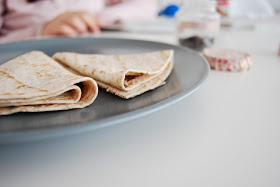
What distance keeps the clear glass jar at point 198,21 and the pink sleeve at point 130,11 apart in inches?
28.6

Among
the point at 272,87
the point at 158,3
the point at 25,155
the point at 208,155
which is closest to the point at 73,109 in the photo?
the point at 25,155

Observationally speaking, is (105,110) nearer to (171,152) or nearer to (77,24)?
(171,152)

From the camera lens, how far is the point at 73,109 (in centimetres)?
44

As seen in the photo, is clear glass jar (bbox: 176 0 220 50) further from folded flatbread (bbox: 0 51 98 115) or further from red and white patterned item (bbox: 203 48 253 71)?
folded flatbread (bbox: 0 51 98 115)

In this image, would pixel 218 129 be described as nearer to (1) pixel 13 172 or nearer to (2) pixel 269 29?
(1) pixel 13 172

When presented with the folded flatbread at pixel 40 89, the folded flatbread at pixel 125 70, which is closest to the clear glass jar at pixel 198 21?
the folded flatbread at pixel 125 70

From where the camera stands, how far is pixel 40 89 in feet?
1.47

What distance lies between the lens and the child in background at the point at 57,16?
137cm

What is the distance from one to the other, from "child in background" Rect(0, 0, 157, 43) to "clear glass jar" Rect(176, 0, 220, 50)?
1.70ft

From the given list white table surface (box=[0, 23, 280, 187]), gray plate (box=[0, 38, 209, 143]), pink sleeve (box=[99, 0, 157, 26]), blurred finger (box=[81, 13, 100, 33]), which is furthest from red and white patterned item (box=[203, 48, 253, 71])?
pink sleeve (box=[99, 0, 157, 26])

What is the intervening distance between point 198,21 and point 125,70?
0.73 m

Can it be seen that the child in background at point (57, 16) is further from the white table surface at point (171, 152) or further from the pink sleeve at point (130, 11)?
the white table surface at point (171, 152)

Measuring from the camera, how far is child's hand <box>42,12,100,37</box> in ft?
4.37

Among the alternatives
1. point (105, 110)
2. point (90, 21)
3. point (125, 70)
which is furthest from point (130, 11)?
point (105, 110)
